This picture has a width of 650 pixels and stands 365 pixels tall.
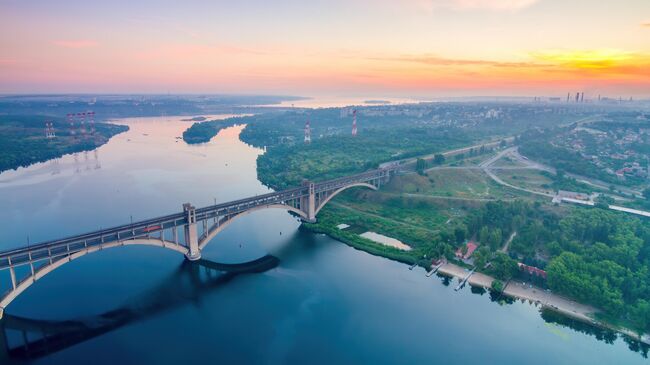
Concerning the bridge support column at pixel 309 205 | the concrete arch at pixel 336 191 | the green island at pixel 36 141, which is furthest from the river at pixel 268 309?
the green island at pixel 36 141

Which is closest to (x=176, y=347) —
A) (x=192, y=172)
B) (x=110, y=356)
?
(x=110, y=356)

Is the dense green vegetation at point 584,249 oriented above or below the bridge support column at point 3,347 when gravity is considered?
above

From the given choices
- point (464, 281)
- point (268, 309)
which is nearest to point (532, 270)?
point (464, 281)

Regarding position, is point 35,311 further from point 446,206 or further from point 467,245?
point 446,206

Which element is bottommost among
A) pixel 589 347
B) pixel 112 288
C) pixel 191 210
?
pixel 589 347

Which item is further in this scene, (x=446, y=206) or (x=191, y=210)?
(x=446, y=206)

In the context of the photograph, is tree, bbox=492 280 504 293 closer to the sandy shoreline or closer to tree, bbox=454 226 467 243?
the sandy shoreline

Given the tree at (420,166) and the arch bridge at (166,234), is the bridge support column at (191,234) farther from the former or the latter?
the tree at (420,166)

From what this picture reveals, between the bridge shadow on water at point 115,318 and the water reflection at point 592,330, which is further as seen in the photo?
the water reflection at point 592,330
